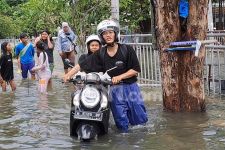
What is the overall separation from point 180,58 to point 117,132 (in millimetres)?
1964

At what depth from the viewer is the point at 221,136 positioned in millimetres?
6793

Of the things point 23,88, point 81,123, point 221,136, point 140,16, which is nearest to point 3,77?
point 23,88

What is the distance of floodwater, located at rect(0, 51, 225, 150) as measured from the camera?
6496 millimetres

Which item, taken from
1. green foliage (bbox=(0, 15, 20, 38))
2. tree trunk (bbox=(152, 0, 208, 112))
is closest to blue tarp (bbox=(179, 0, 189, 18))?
tree trunk (bbox=(152, 0, 208, 112))

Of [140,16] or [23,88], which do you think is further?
[140,16]

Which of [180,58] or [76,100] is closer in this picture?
[76,100]

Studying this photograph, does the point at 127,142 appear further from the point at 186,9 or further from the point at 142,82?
the point at 142,82

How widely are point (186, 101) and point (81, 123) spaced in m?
2.46

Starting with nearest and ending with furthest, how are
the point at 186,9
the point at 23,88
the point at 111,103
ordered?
the point at 111,103
the point at 186,9
the point at 23,88

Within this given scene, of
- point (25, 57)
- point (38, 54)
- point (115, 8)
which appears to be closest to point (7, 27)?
point (25, 57)

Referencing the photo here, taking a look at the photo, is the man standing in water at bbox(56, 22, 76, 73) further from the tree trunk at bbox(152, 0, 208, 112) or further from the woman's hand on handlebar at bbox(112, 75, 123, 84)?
the woman's hand on handlebar at bbox(112, 75, 123, 84)

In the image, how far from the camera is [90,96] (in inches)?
257

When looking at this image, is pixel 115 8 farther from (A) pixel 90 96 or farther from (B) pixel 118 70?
(A) pixel 90 96

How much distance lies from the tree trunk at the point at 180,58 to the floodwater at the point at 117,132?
266 mm
